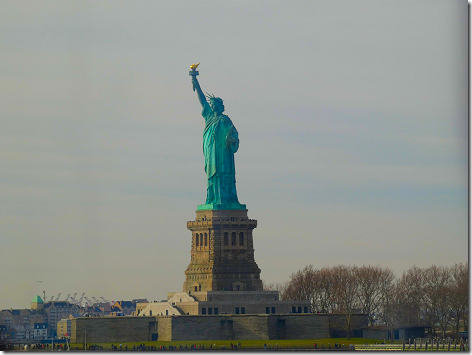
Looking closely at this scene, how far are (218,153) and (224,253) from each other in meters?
8.71

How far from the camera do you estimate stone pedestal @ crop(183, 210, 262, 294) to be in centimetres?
10025

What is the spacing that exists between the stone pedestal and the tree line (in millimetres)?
9314

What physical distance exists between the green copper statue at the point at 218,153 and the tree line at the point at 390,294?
510 inches

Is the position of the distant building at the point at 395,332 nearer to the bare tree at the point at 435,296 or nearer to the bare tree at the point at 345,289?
the bare tree at the point at 435,296

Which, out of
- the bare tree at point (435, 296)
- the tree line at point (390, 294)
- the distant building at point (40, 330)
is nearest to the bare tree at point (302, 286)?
the tree line at point (390, 294)

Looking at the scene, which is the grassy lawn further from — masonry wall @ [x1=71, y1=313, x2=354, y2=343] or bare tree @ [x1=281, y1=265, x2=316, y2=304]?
bare tree @ [x1=281, y1=265, x2=316, y2=304]

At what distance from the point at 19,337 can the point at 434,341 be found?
9779cm

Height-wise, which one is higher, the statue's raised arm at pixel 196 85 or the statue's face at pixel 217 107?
the statue's raised arm at pixel 196 85

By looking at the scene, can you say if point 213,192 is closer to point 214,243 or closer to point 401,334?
point 214,243

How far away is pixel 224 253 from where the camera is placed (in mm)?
101062

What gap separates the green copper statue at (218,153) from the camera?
10162cm

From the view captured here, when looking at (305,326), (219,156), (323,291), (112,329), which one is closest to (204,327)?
(112,329)

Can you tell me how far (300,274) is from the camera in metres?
112

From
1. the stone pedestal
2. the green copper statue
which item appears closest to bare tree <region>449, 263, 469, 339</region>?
the stone pedestal
